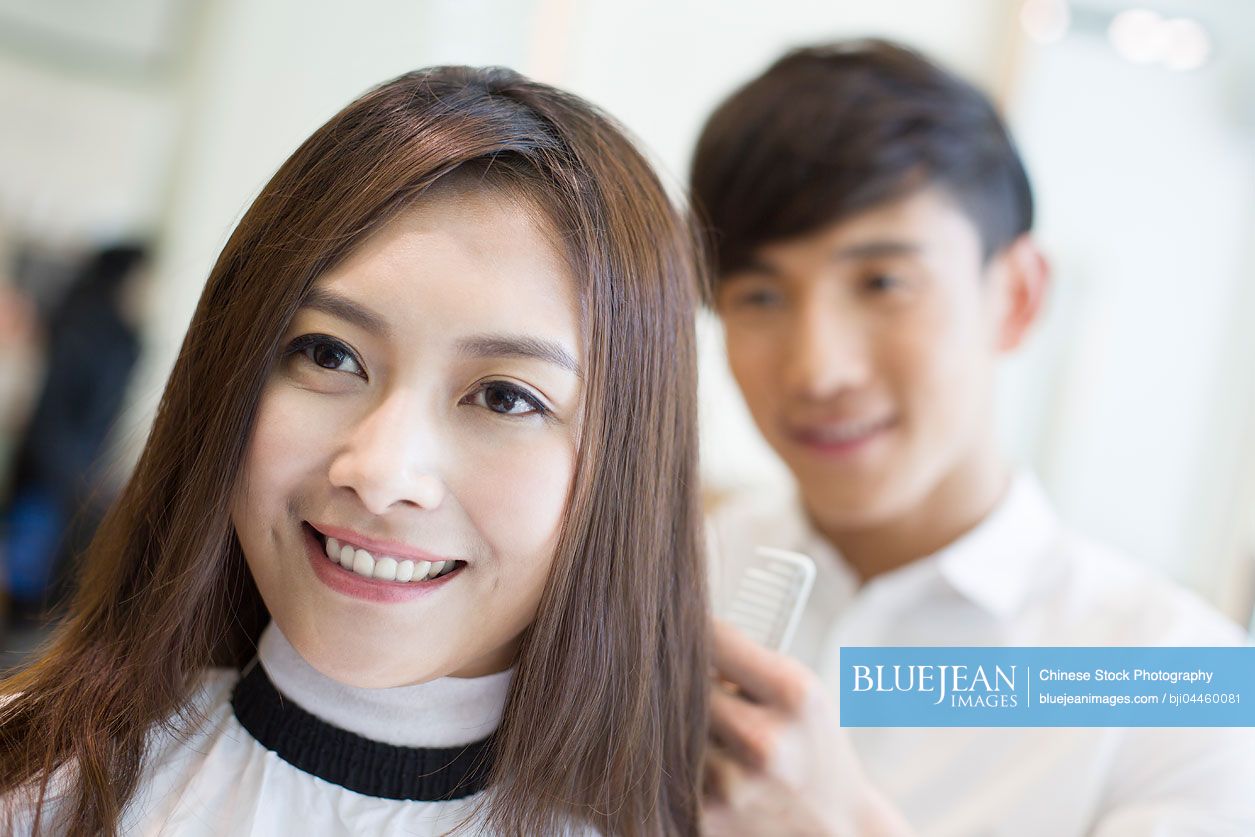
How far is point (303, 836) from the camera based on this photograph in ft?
2.07

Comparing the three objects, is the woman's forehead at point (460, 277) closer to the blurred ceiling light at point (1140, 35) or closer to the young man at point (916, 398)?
the young man at point (916, 398)

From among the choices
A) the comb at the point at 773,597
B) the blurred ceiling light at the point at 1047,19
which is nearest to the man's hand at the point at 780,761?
the comb at the point at 773,597

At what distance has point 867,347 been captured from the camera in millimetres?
935

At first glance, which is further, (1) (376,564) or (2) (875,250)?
(2) (875,250)

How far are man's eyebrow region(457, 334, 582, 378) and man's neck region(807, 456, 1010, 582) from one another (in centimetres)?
55

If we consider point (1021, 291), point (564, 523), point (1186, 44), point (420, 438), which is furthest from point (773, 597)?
point (1186, 44)

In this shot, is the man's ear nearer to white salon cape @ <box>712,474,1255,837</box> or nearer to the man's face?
the man's face

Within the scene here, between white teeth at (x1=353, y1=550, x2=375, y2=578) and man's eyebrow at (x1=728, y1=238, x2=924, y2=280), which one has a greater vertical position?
man's eyebrow at (x1=728, y1=238, x2=924, y2=280)

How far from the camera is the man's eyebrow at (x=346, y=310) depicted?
575 mm

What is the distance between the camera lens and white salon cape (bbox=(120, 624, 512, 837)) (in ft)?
2.09

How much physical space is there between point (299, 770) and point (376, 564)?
0.51 ft

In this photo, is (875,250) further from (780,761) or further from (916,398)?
(780,761)

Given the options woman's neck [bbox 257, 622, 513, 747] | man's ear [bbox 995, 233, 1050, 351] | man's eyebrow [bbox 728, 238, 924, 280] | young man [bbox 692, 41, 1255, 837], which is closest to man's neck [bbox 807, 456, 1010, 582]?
young man [bbox 692, 41, 1255, 837]

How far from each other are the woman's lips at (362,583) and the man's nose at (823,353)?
1.31 ft
